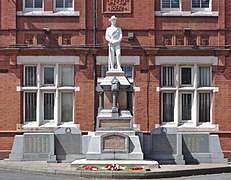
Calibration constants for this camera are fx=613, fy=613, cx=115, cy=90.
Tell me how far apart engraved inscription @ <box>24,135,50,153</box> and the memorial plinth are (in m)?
2.01

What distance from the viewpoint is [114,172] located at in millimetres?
18422

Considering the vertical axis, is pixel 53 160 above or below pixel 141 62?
below

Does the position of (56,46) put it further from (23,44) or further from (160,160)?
(160,160)

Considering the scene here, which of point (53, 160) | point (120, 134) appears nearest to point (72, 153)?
point (53, 160)

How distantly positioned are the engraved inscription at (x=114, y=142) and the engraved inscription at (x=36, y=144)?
2594 mm

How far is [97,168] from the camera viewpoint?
19312mm

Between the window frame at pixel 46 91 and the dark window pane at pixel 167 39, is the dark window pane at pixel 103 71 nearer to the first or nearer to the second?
the window frame at pixel 46 91

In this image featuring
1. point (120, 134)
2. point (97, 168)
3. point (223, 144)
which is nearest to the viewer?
point (97, 168)

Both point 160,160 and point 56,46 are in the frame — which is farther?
point 56,46

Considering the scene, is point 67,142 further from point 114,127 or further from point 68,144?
point 114,127

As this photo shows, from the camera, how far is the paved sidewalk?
18438 mm

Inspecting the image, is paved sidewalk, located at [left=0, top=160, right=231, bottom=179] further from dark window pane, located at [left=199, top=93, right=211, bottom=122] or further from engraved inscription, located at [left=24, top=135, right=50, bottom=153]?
dark window pane, located at [left=199, top=93, right=211, bottom=122]

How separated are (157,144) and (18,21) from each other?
867cm

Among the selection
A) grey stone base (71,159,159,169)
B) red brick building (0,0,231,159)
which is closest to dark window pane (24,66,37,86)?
red brick building (0,0,231,159)
